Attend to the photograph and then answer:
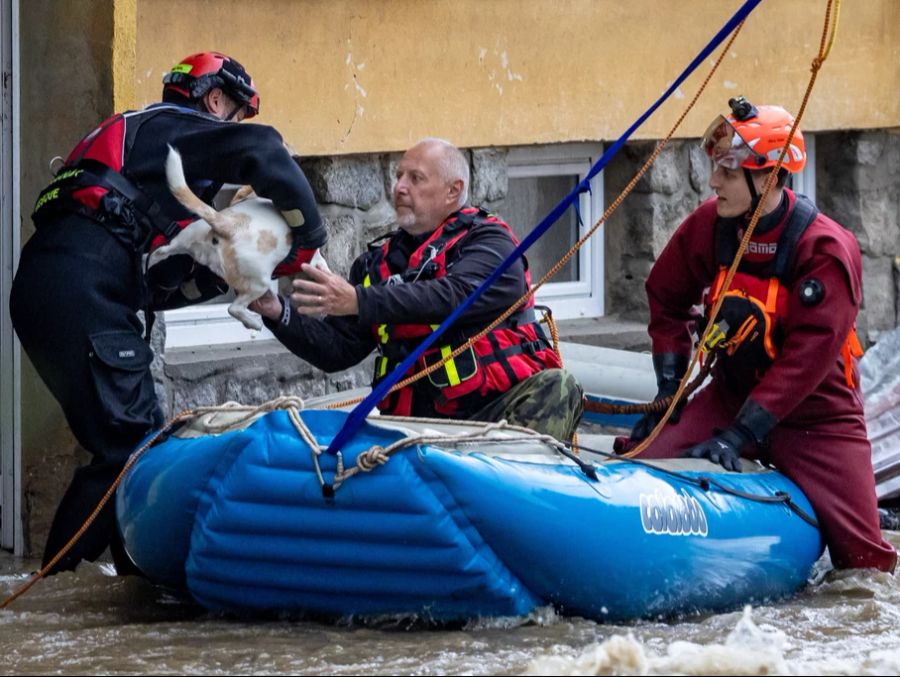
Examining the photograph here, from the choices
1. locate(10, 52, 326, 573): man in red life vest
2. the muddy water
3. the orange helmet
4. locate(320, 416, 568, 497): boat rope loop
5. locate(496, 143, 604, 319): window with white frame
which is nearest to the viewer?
the muddy water

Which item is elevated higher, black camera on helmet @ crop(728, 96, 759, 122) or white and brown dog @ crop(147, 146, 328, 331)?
black camera on helmet @ crop(728, 96, 759, 122)

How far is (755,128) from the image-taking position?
5281mm

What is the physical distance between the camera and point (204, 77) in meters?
5.13

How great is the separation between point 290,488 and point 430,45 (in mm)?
3121

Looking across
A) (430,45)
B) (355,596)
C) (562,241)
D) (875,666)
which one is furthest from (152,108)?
(562,241)

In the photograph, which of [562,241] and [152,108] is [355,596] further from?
[562,241]

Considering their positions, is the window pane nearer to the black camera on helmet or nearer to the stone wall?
the stone wall

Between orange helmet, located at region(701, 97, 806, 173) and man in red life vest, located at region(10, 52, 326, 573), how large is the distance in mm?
1234

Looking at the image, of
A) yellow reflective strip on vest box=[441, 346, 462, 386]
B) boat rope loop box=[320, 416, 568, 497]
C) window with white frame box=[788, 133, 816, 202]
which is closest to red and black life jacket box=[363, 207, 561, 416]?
yellow reflective strip on vest box=[441, 346, 462, 386]

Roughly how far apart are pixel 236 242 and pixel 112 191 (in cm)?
38

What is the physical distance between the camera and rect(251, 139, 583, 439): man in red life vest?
4930mm

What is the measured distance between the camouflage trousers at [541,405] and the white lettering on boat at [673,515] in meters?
0.49

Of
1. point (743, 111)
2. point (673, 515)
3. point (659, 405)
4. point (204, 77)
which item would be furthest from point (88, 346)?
point (743, 111)

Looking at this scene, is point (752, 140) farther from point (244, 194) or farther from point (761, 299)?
point (244, 194)
